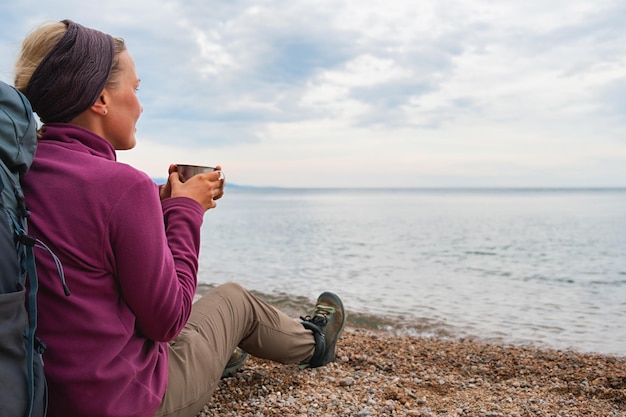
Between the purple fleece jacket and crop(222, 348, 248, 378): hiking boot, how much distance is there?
2012 mm

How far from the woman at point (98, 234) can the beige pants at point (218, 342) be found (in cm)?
28

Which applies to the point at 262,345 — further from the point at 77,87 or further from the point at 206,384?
the point at 77,87

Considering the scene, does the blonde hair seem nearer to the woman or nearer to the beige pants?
the woman

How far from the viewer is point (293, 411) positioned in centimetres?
387

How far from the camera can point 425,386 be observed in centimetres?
477

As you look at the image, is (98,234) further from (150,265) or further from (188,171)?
(188,171)

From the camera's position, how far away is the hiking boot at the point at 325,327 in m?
4.59

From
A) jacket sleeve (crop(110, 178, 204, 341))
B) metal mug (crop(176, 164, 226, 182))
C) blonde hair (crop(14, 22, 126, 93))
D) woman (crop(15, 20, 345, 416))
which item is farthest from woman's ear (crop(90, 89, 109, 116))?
metal mug (crop(176, 164, 226, 182))

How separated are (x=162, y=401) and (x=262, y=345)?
53.8 inches

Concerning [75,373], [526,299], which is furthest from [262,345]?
[526,299]

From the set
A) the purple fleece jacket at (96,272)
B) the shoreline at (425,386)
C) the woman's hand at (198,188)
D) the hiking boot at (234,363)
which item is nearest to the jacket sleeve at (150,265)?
the purple fleece jacket at (96,272)

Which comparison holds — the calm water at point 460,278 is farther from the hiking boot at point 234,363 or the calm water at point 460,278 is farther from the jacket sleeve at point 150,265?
the jacket sleeve at point 150,265

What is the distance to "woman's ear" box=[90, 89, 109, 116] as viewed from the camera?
2330 mm

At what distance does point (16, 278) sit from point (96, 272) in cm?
31
